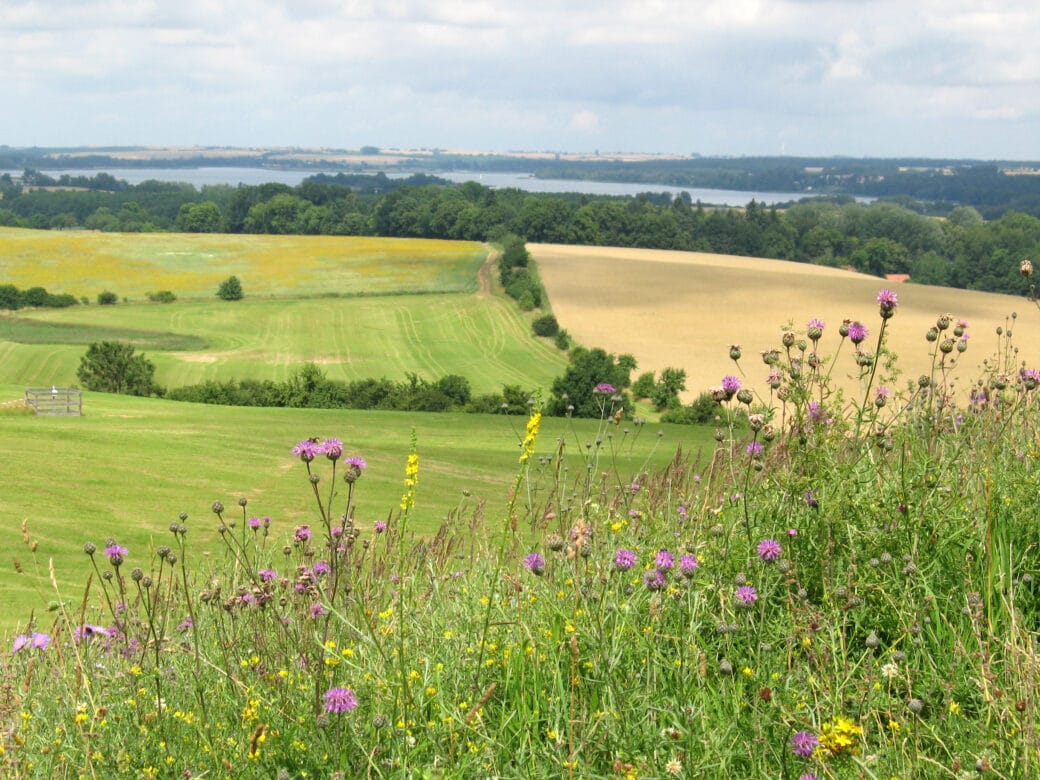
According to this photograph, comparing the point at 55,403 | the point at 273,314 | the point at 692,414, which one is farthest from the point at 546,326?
the point at 55,403

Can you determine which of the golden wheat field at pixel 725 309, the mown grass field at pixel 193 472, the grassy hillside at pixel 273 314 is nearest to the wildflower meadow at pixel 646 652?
the mown grass field at pixel 193 472

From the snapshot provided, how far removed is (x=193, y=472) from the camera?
17.1 meters

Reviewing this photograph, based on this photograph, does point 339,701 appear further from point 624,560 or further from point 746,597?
point 746,597

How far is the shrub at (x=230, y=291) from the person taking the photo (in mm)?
70812

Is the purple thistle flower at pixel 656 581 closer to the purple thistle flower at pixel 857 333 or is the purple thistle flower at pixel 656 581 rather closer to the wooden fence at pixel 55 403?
the purple thistle flower at pixel 857 333

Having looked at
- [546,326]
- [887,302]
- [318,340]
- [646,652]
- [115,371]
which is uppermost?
[887,302]

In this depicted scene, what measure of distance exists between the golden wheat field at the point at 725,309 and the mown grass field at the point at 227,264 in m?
10.0

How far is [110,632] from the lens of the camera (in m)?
4.01

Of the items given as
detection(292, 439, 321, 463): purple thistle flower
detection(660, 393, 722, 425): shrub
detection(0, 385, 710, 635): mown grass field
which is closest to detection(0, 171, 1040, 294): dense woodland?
detection(660, 393, 722, 425): shrub

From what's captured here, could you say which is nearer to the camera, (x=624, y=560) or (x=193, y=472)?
(x=624, y=560)

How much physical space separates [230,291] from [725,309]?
34.4m

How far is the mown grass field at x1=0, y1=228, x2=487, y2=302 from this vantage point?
72.6 metres

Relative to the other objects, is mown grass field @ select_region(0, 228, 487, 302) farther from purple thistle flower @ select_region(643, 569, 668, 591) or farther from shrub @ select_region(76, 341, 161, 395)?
purple thistle flower @ select_region(643, 569, 668, 591)

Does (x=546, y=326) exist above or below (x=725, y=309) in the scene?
below
